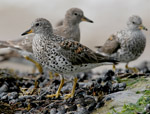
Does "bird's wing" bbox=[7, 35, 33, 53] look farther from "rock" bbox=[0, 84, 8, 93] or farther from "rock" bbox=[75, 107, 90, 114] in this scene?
"rock" bbox=[75, 107, 90, 114]

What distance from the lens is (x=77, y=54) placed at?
7.31 meters

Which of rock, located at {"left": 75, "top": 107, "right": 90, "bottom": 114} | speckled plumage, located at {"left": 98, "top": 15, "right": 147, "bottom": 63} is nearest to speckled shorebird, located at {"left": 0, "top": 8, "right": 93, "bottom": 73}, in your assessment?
speckled plumage, located at {"left": 98, "top": 15, "right": 147, "bottom": 63}

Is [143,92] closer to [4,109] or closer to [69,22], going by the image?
[4,109]

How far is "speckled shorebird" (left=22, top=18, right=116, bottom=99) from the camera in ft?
23.1

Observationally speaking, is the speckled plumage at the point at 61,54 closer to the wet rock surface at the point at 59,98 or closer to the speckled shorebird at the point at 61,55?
the speckled shorebird at the point at 61,55

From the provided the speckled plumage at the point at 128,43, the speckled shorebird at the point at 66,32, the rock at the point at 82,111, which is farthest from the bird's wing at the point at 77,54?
the speckled shorebird at the point at 66,32

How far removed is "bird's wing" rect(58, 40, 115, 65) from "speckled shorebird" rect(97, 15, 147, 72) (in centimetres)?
246

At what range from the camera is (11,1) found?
79.7ft

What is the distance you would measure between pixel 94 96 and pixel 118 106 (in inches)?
30.7

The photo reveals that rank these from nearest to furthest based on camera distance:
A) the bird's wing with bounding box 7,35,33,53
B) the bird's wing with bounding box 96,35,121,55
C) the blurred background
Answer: the bird's wing with bounding box 96,35,121,55, the bird's wing with bounding box 7,35,33,53, the blurred background

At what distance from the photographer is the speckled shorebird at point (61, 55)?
23.1 feet

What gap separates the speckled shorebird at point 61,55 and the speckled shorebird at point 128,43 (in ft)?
7.88

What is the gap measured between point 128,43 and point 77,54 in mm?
3054

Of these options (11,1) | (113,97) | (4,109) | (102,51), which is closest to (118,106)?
(113,97)
